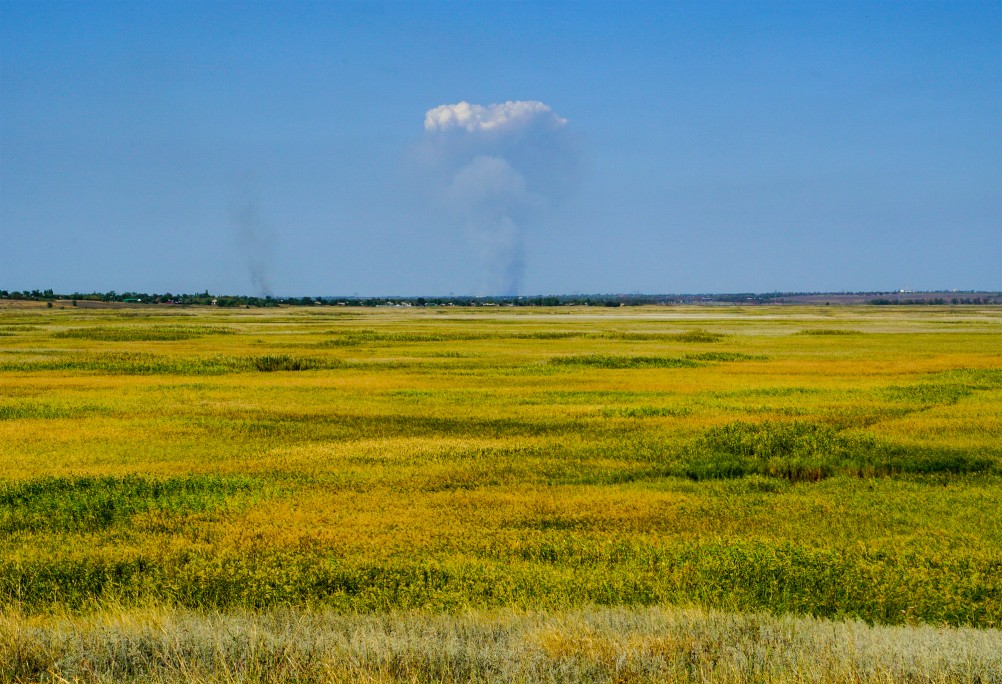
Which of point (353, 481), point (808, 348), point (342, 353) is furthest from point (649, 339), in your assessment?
point (353, 481)

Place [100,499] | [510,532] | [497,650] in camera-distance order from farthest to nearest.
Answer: [100,499]
[510,532]
[497,650]

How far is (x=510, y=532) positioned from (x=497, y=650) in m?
4.40

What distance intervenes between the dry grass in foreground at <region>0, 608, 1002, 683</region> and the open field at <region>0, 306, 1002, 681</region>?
35mm

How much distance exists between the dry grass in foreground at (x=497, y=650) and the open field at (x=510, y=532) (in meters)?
0.04

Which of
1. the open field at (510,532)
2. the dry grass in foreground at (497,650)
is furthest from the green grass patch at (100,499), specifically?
the dry grass in foreground at (497,650)

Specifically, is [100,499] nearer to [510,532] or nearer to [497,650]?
[510,532]

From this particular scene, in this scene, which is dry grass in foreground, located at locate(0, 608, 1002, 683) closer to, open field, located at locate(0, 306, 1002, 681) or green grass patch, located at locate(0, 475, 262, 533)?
open field, located at locate(0, 306, 1002, 681)

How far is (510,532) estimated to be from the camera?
37.3 feet

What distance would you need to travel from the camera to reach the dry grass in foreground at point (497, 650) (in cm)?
655

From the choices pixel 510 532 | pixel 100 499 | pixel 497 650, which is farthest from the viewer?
pixel 100 499

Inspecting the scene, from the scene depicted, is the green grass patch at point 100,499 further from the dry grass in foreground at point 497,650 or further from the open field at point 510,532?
the dry grass in foreground at point 497,650

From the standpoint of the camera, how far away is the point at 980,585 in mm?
9320

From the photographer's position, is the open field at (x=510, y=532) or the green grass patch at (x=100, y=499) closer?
the open field at (x=510, y=532)

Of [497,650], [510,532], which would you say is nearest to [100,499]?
[510,532]
